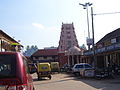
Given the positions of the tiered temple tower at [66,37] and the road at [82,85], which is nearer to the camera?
the road at [82,85]

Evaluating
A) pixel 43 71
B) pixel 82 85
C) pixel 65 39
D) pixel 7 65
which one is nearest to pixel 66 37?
pixel 65 39

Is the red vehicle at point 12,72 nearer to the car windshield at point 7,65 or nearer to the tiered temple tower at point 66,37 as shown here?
the car windshield at point 7,65

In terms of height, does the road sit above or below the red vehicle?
below

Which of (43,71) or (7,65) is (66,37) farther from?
(7,65)

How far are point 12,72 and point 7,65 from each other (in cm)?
23

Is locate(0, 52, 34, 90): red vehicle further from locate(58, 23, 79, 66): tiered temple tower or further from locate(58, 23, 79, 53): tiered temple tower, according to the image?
locate(58, 23, 79, 53): tiered temple tower

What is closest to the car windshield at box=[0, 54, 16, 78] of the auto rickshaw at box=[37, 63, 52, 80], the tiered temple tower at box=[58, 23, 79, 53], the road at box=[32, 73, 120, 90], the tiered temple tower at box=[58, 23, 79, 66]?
the road at box=[32, 73, 120, 90]

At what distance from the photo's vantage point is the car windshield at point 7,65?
279 inches

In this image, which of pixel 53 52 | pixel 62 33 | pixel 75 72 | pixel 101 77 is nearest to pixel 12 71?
pixel 101 77

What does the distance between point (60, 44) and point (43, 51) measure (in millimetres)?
15023

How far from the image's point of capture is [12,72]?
7.12 m

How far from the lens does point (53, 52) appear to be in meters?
105

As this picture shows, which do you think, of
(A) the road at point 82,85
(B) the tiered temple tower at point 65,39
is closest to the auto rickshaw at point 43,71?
(A) the road at point 82,85

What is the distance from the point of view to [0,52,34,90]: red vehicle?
6.92 m
